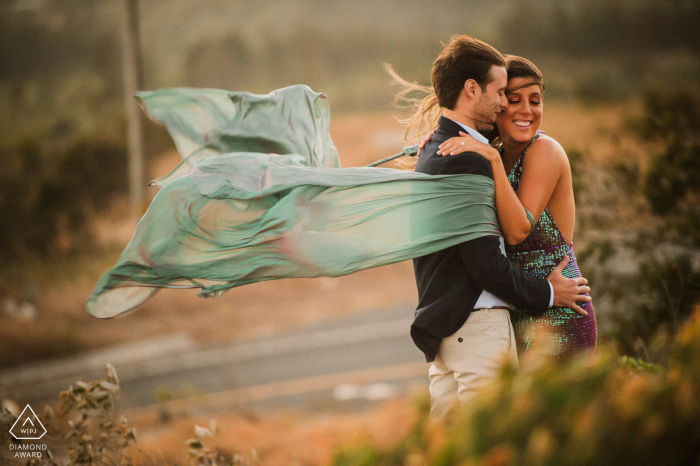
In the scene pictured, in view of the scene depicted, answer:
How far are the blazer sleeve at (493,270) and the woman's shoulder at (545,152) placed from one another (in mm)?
274

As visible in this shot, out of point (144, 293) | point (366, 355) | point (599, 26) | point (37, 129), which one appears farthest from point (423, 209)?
point (599, 26)

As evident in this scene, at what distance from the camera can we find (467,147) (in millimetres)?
2459

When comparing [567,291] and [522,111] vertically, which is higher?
[522,111]

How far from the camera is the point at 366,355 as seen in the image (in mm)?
9828

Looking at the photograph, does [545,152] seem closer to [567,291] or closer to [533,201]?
[533,201]

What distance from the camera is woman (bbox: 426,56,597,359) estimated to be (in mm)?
2490

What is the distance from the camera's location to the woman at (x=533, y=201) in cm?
249

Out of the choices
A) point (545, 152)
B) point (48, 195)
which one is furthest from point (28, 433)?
point (48, 195)

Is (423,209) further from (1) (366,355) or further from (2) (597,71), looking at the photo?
(2) (597,71)

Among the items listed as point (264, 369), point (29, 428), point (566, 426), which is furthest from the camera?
point (264, 369)

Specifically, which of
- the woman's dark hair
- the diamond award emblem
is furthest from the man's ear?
the diamond award emblem

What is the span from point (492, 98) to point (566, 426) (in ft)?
5.06

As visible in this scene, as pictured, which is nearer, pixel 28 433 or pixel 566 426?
pixel 566 426

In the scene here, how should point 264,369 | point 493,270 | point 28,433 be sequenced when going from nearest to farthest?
1. point 493,270
2. point 28,433
3. point 264,369
